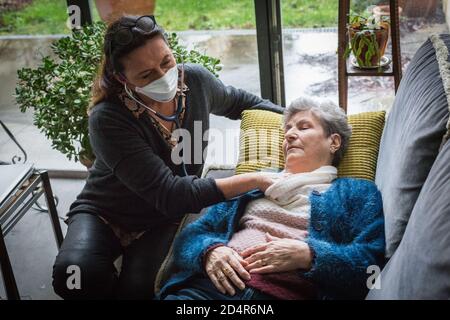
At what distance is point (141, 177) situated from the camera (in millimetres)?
1733

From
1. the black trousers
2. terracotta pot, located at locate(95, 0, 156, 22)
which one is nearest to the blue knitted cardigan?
the black trousers

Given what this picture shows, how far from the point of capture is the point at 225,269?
1.55m

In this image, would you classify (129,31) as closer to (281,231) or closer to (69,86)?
(69,86)

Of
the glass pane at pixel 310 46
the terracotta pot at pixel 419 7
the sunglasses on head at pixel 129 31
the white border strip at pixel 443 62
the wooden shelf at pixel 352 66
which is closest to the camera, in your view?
the white border strip at pixel 443 62

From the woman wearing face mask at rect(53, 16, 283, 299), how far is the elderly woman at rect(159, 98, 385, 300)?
9cm

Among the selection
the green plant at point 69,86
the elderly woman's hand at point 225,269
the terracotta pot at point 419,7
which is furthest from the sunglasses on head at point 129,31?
the terracotta pot at point 419,7

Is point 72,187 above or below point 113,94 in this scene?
below

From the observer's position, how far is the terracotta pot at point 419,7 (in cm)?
238

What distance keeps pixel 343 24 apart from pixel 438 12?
0.51 m

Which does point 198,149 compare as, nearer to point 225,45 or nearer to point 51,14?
point 225,45

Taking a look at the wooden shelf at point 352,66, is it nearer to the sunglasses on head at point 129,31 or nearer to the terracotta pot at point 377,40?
the terracotta pot at point 377,40

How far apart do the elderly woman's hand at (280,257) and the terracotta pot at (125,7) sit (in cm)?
151

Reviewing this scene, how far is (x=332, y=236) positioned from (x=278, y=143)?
1.45ft
